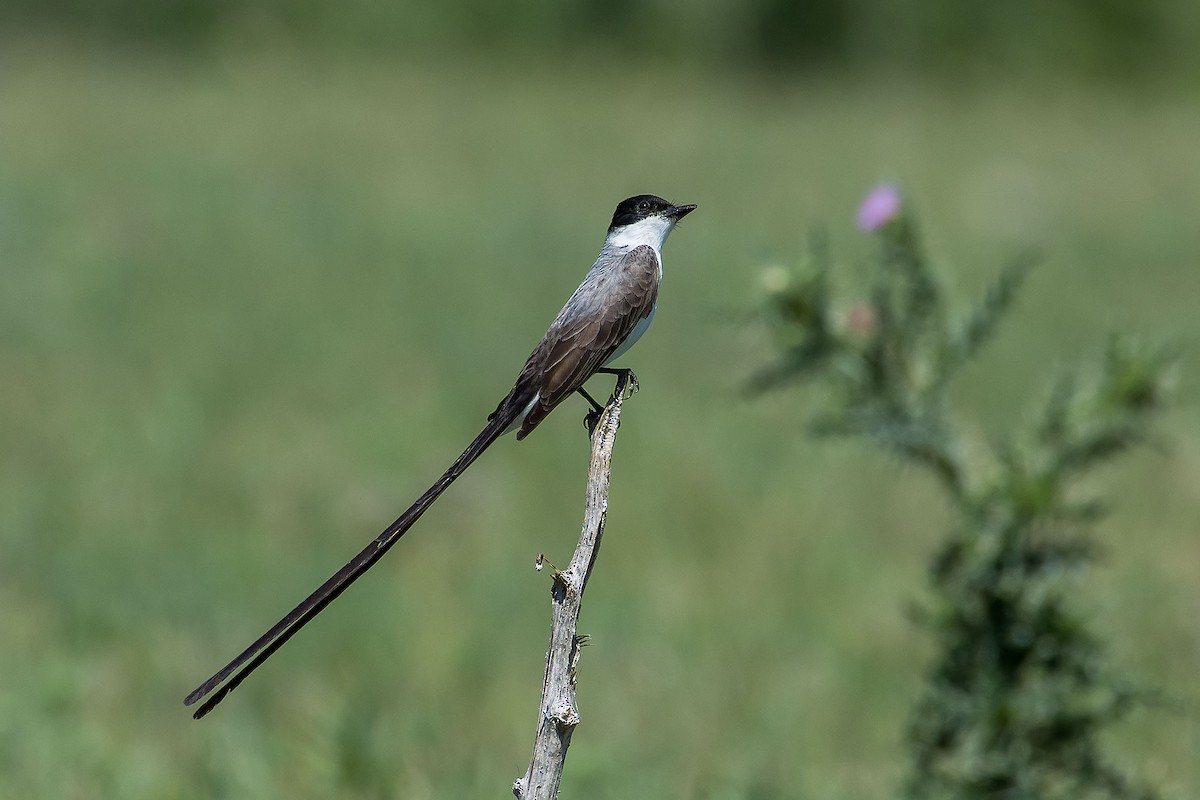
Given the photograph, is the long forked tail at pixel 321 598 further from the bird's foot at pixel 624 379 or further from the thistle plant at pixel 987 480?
the thistle plant at pixel 987 480

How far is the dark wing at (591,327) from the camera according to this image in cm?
275

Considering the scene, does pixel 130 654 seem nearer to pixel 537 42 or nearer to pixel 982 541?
pixel 982 541

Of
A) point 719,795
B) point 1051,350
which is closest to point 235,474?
point 719,795

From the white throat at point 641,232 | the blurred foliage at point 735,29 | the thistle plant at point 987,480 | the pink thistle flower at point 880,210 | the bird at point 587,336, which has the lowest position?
the bird at point 587,336

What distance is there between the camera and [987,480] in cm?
373

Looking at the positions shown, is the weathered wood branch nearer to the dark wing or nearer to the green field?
the dark wing

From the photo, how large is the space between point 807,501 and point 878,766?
241 centimetres

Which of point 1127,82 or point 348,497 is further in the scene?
point 1127,82

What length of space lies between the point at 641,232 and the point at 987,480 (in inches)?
46.8

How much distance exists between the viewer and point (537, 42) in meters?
24.5

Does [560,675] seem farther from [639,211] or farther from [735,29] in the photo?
[735,29]

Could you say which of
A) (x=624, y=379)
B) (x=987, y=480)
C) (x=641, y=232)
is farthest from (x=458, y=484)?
(x=624, y=379)

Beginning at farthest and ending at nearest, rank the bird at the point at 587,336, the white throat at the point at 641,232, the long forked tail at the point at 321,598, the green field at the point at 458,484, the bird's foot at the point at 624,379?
the green field at the point at 458,484, the white throat at the point at 641,232, the bird's foot at the point at 624,379, the bird at the point at 587,336, the long forked tail at the point at 321,598

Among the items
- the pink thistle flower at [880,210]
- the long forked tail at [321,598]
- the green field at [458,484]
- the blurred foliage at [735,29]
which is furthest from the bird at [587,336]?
the blurred foliage at [735,29]
